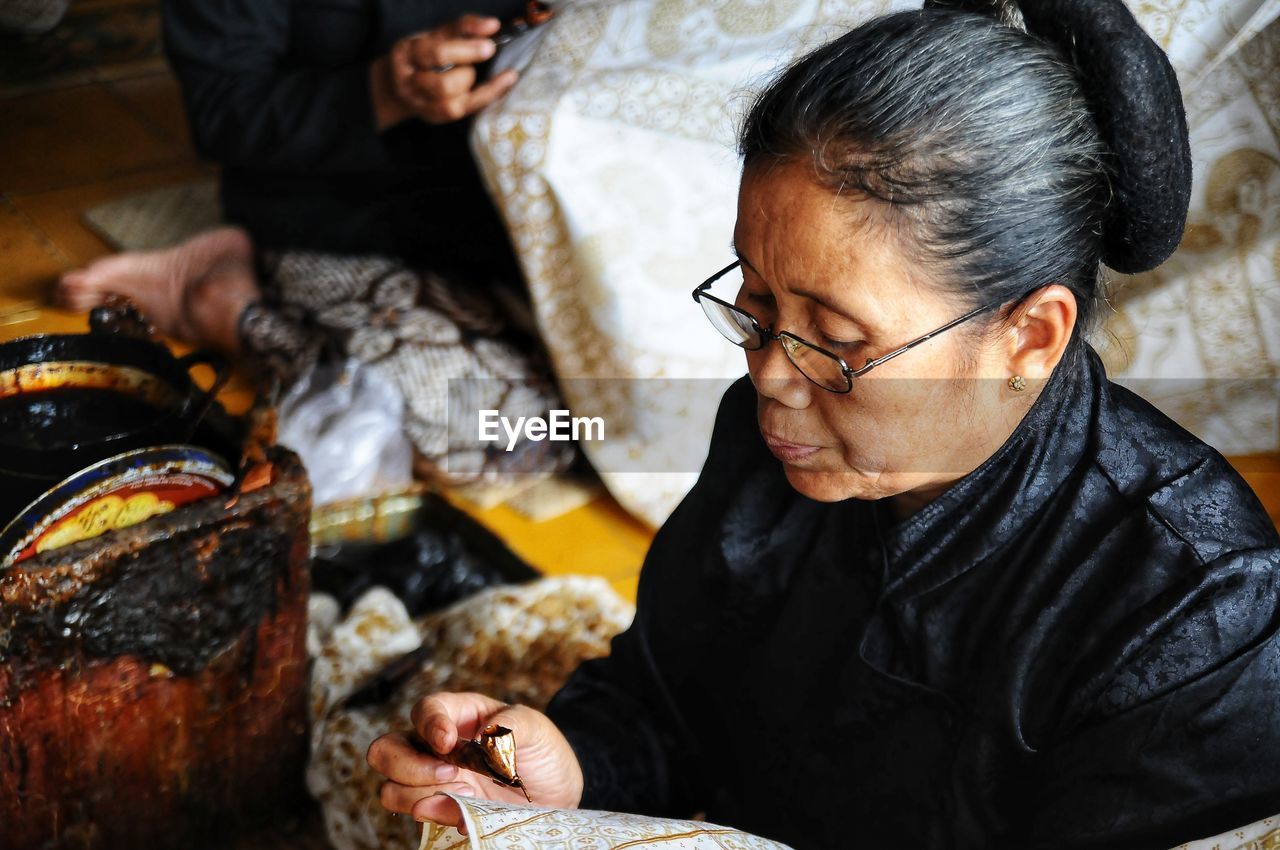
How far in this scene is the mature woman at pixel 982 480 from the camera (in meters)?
0.72

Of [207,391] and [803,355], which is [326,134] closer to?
[207,391]

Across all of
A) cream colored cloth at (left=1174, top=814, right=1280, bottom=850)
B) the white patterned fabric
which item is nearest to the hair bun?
cream colored cloth at (left=1174, top=814, right=1280, bottom=850)

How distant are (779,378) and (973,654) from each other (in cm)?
23

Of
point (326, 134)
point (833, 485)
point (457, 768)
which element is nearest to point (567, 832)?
point (457, 768)

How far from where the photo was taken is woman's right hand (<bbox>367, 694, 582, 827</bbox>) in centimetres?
91

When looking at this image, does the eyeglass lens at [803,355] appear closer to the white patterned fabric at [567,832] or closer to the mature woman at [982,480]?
the mature woman at [982,480]

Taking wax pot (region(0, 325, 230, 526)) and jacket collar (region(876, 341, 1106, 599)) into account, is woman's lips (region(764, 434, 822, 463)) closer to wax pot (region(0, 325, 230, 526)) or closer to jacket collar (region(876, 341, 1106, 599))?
jacket collar (region(876, 341, 1106, 599))

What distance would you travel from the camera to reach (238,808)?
1330mm

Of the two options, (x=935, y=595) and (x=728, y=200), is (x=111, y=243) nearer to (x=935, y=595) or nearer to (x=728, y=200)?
(x=728, y=200)

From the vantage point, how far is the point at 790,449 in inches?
33.9

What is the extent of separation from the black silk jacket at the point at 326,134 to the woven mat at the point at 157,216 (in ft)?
0.30

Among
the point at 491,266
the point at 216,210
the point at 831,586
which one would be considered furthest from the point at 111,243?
the point at 831,586

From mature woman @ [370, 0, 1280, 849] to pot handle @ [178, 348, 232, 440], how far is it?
16.3 inches

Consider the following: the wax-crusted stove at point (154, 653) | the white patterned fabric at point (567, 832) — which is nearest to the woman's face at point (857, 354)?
the white patterned fabric at point (567, 832)
